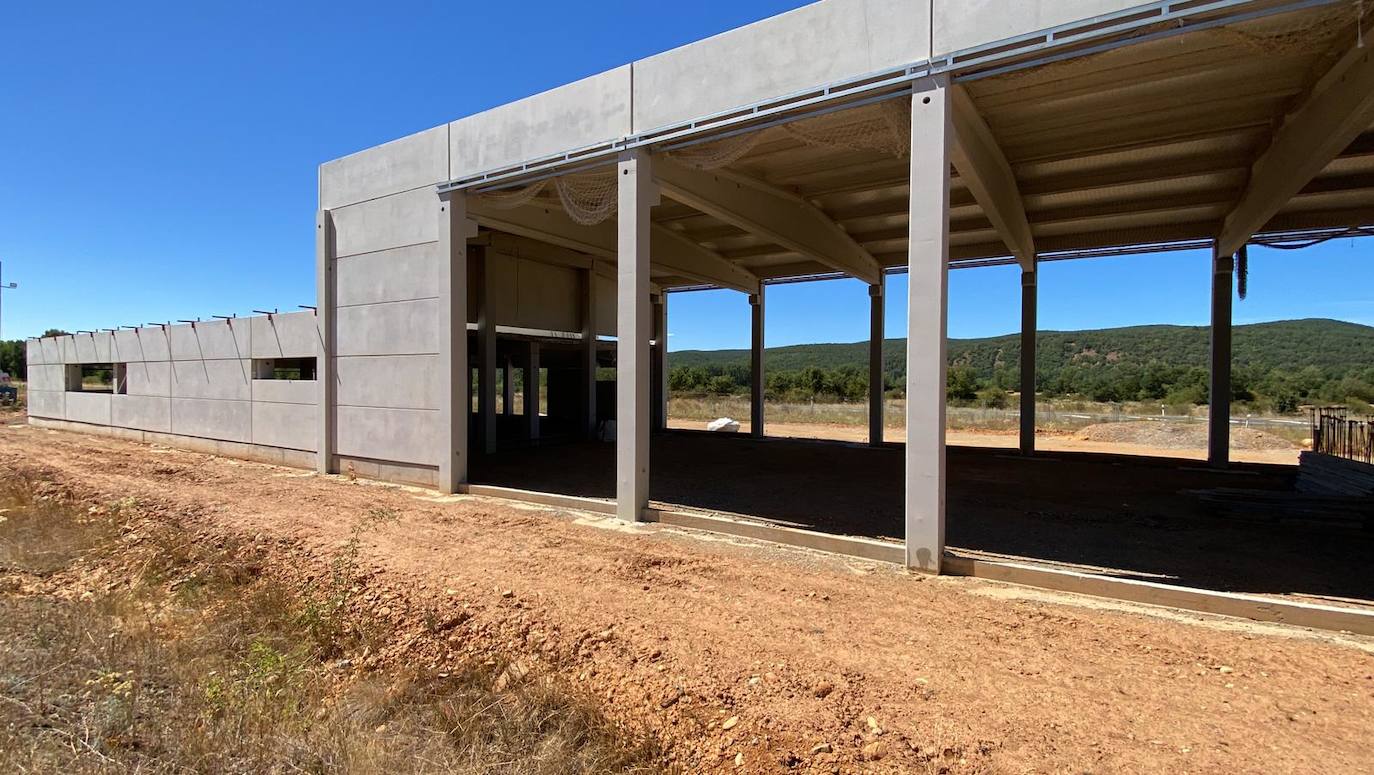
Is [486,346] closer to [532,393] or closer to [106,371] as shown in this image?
[532,393]

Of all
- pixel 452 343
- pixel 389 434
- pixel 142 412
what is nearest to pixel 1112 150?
pixel 452 343

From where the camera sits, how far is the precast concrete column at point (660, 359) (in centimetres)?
2352

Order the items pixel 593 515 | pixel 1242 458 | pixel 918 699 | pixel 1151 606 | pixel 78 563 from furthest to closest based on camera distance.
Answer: pixel 1242 458
pixel 593 515
pixel 78 563
pixel 1151 606
pixel 918 699

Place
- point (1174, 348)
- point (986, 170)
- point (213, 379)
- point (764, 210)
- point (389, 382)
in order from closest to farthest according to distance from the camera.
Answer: point (986, 170)
point (389, 382)
point (764, 210)
point (213, 379)
point (1174, 348)

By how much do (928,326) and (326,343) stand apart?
12.0 m

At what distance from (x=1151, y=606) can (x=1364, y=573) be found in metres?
2.84

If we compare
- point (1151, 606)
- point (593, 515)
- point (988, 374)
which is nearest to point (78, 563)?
point (593, 515)

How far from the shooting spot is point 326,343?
13.1m

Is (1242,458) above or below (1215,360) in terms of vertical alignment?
below

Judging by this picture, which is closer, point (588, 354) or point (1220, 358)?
point (1220, 358)

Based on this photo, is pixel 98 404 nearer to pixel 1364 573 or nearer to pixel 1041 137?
pixel 1041 137

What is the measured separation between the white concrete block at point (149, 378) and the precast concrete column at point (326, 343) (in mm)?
9553

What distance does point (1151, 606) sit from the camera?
5438 mm

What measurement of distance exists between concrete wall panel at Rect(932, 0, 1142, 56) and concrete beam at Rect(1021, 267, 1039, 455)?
37.2ft
